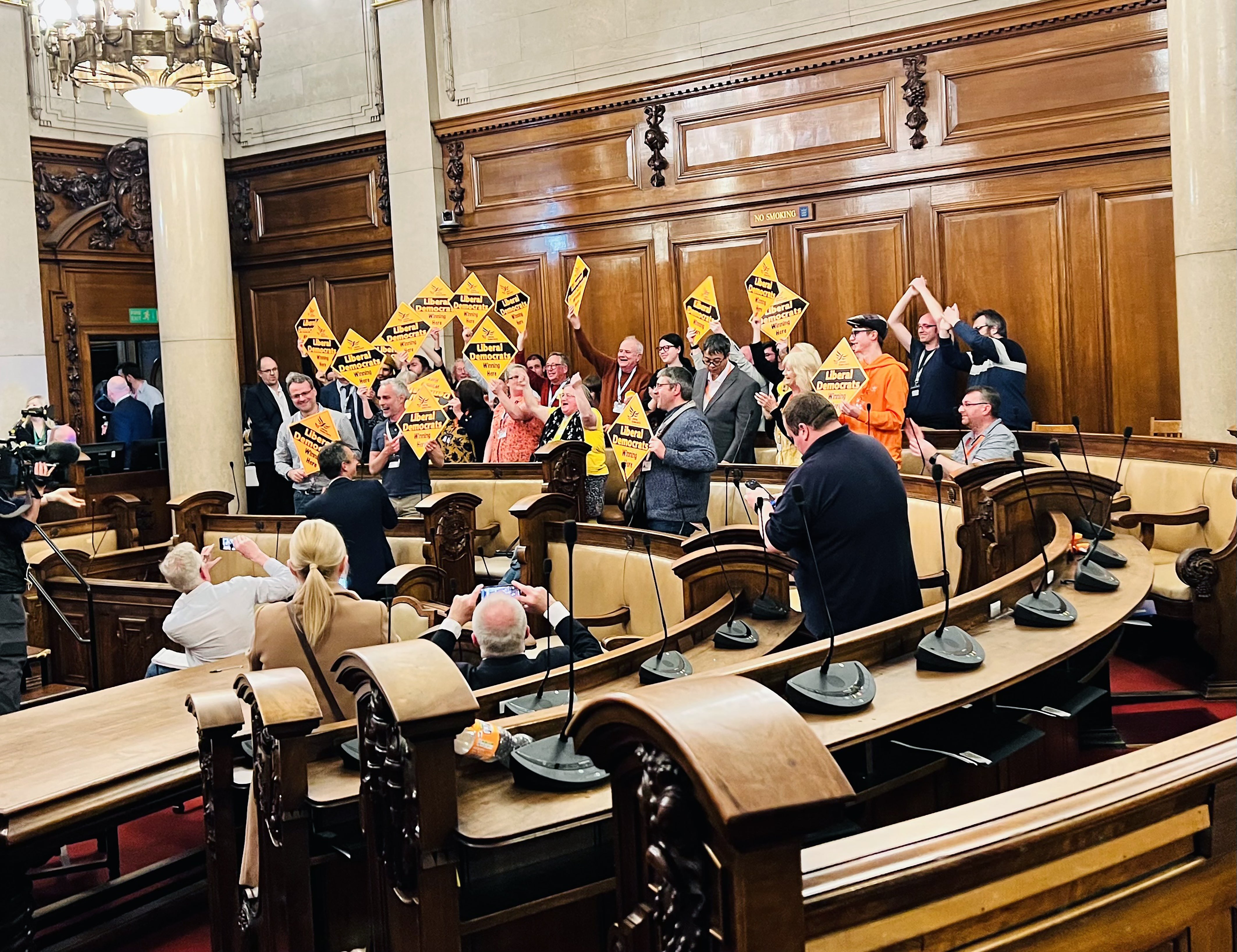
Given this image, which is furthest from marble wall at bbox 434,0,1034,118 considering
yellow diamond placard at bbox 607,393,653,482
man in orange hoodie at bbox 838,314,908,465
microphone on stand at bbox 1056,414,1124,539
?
microphone on stand at bbox 1056,414,1124,539

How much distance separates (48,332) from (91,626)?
17.8 ft

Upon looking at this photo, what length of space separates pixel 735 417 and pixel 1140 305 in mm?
3003

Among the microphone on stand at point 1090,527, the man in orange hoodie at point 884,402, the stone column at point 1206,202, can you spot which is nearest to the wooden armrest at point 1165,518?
the microphone on stand at point 1090,527

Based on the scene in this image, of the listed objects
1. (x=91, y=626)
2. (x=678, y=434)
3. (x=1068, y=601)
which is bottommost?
(x=91, y=626)

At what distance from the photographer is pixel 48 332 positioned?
11266 millimetres

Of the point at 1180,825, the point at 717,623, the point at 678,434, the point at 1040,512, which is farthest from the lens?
the point at 678,434

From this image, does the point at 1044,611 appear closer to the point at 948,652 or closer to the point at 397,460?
the point at 948,652

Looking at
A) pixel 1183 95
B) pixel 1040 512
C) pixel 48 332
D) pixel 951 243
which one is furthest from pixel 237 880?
pixel 48 332

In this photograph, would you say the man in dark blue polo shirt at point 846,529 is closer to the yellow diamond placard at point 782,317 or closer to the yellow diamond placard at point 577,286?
the yellow diamond placard at point 782,317

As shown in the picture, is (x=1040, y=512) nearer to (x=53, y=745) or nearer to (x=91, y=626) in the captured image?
(x=53, y=745)

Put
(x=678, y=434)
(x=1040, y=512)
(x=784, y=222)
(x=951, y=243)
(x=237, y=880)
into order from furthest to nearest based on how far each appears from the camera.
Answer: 1. (x=784, y=222)
2. (x=951, y=243)
3. (x=678, y=434)
4. (x=1040, y=512)
5. (x=237, y=880)

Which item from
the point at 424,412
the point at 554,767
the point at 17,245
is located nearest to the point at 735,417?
the point at 424,412

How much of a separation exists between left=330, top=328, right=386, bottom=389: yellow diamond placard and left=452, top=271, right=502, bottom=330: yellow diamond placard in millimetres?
630

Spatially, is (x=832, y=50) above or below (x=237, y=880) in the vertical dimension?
above
